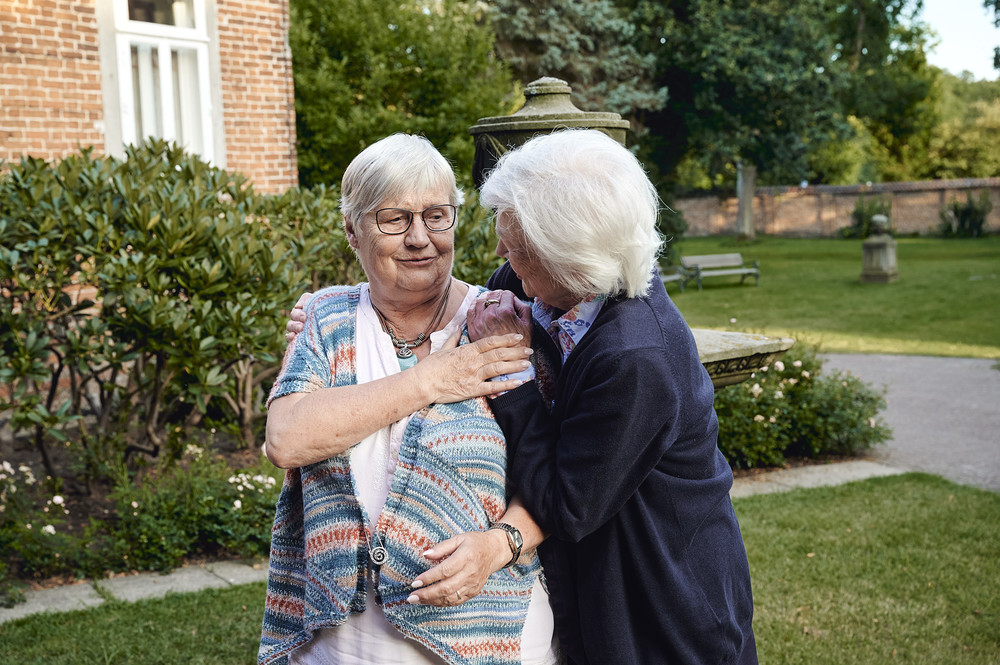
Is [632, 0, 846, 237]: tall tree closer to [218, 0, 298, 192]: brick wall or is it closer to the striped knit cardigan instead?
[218, 0, 298, 192]: brick wall

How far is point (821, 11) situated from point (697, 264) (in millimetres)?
9030

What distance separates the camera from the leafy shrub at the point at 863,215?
32156 mm

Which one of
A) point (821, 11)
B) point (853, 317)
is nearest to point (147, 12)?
point (853, 317)

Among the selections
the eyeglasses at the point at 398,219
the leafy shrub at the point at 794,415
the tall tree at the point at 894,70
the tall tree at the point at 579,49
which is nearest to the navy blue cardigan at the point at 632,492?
the eyeglasses at the point at 398,219

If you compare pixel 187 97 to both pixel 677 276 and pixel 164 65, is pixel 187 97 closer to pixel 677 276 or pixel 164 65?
pixel 164 65

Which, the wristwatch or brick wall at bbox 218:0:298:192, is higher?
brick wall at bbox 218:0:298:192

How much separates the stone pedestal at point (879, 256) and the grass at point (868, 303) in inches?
12.2

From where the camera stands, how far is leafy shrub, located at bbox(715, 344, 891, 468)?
6.75m

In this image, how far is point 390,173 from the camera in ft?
6.53

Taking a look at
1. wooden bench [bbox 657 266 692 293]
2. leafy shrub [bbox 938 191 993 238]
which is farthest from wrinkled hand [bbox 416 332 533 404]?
leafy shrub [bbox 938 191 993 238]

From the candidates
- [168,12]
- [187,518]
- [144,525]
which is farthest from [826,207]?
[144,525]

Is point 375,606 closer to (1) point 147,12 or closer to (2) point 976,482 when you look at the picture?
(2) point 976,482

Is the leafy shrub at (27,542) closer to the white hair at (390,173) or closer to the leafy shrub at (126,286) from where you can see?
the leafy shrub at (126,286)

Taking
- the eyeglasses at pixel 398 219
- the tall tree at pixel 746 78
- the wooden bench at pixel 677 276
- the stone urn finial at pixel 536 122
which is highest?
the tall tree at pixel 746 78
